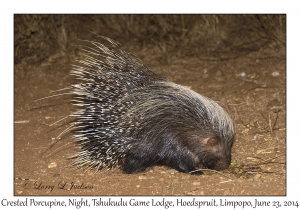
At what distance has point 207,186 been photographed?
291cm

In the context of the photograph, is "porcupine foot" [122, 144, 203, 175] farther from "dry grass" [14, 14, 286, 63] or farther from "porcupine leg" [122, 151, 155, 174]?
"dry grass" [14, 14, 286, 63]

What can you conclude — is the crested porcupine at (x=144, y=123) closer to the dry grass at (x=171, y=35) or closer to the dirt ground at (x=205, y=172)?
the dirt ground at (x=205, y=172)

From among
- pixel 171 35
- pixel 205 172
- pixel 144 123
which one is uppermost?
pixel 171 35

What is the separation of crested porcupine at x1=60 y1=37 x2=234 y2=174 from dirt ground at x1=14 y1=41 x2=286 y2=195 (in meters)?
0.11

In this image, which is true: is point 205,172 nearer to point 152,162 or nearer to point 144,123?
point 152,162

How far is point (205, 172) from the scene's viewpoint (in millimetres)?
3145

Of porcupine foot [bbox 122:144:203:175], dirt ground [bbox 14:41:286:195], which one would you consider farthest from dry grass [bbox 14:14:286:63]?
porcupine foot [bbox 122:144:203:175]

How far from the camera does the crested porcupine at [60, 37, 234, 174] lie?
9.97 feet

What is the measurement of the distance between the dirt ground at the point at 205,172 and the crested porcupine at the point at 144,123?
0.37 ft

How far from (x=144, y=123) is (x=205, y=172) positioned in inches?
20.8

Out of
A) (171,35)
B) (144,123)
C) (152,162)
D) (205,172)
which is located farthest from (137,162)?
(171,35)

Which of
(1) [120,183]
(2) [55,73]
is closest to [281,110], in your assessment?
(1) [120,183]
